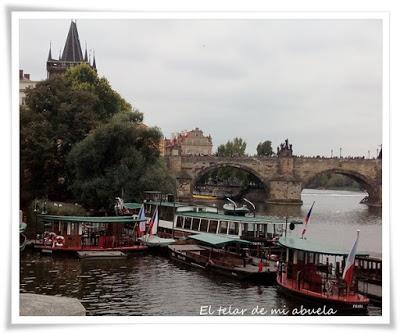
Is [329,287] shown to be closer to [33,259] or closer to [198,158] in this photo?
[33,259]

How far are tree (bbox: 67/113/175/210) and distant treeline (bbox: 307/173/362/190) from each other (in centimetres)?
2837

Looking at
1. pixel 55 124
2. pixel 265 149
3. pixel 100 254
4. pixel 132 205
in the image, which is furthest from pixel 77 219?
pixel 265 149

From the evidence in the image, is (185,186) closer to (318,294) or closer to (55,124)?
(55,124)

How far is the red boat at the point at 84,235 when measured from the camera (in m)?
24.1

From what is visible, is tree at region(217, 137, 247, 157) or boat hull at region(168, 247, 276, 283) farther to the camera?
tree at region(217, 137, 247, 157)

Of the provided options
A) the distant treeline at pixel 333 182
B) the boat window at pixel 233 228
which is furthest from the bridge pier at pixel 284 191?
the boat window at pixel 233 228

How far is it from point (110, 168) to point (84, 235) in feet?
17.9

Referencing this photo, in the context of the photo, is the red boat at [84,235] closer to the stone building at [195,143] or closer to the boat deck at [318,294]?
the boat deck at [318,294]

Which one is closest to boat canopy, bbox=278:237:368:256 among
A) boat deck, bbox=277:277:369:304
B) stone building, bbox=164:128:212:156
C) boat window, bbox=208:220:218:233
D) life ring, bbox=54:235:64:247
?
boat deck, bbox=277:277:369:304

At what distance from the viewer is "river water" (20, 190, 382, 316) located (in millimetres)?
15867

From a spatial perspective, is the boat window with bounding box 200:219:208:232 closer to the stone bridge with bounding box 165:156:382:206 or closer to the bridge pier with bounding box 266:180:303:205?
the stone bridge with bounding box 165:156:382:206

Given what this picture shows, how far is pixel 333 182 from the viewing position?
59.7 metres
